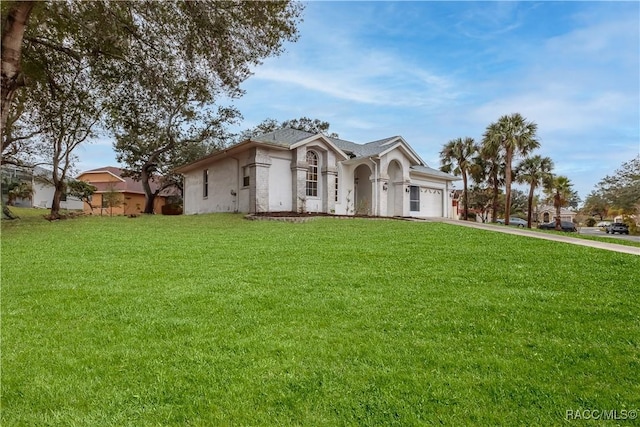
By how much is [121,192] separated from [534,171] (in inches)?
1589

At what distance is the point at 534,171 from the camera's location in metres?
33.8

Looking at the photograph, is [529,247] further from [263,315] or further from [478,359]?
[263,315]

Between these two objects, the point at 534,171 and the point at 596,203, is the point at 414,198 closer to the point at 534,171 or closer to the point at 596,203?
the point at 534,171

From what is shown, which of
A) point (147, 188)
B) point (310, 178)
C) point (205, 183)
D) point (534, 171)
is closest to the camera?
point (310, 178)

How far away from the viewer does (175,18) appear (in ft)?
37.8

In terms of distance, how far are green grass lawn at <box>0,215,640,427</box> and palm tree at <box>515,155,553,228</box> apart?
2841 cm

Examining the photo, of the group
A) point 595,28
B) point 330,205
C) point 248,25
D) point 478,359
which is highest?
point 248,25

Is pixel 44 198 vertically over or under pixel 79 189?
under

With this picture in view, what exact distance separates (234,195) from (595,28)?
1685 cm

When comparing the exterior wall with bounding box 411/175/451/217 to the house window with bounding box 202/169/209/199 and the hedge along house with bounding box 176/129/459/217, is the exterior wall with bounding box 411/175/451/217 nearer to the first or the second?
the hedge along house with bounding box 176/129/459/217

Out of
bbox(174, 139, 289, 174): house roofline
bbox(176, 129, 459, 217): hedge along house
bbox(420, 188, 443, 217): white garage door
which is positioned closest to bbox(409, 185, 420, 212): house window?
bbox(176, 129, 459, 217): hedge along house

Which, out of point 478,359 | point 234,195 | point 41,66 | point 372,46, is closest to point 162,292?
point 478,359

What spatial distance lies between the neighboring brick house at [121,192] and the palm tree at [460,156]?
2935cm

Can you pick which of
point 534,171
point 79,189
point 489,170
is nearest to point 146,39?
point 79,189
